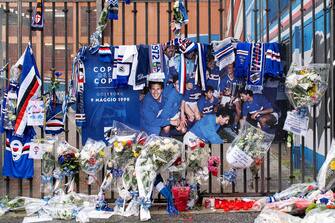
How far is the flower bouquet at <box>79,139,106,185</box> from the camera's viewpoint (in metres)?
5.96

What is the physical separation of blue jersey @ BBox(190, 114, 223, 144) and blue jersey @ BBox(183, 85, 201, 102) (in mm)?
290

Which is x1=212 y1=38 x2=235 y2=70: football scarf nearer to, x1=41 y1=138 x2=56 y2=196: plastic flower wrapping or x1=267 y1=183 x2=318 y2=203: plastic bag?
x1=267 y1=183 x2=318 y2=203: plastic bag

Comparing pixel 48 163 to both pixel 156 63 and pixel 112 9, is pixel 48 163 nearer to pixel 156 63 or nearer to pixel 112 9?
pixel 156 63

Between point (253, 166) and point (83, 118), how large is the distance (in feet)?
7.76

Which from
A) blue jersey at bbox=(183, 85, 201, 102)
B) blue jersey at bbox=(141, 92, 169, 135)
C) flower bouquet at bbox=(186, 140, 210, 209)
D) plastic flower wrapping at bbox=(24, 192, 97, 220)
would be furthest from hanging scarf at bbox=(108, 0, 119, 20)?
plastic flower wrapping at bbox=(24, 192, 97, 220)

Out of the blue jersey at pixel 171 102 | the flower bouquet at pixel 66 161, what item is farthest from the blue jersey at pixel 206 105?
the flower bouquet at pixel 66 161

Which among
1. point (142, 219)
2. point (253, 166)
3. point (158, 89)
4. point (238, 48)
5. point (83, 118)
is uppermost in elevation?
point (238, 48)

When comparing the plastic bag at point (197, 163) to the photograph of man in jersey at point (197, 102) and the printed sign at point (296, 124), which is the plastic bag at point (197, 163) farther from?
the printed sign at point (296, 124)

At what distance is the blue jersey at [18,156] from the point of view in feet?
20.5

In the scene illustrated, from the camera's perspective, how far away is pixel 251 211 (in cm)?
605

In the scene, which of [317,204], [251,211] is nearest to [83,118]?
[251,211]

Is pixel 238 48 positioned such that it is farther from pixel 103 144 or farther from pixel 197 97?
pixel 103 144

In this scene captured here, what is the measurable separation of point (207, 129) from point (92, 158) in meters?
1.58

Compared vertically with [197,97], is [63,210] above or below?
below
